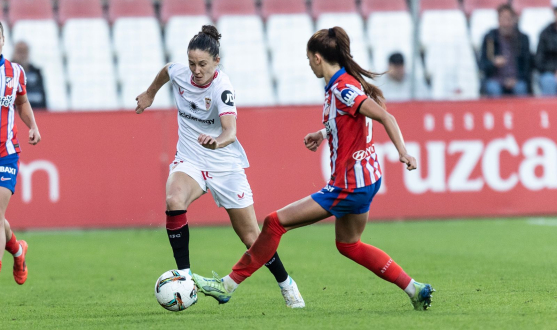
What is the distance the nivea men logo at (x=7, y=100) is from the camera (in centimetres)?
658

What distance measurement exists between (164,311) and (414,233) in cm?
587

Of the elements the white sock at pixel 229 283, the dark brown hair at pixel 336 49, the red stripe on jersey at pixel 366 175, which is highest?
the dark brown hair at pixel 336 49

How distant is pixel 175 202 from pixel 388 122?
164cm

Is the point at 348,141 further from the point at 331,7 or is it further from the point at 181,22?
the point at 331,7

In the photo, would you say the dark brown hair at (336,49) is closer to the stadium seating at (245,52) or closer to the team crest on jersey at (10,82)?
the team crest on jersey at (10,82)

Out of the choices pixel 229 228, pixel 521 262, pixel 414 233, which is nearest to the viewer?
pixel 521 262

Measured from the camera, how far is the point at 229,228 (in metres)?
12.7

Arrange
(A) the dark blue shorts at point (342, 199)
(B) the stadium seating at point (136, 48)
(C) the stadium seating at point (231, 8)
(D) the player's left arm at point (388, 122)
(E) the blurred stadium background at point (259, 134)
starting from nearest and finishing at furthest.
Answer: (D) the player's left arm at point (388, 122), (A) the dark blue shorts at point (342, 199), (E) the blurred stadium background at point (259, 134), (B) the stadium seating at point (136, 48), (C) the stadium seating at point (231, 8)

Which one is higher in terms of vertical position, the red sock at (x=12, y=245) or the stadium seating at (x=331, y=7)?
the stadium seating at (x=331, y=7)

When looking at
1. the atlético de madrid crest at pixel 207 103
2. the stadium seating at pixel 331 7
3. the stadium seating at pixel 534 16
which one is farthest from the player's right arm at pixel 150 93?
the stadium seating at pixel 534 16

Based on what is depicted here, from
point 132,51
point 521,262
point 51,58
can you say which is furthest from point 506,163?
point 51,58

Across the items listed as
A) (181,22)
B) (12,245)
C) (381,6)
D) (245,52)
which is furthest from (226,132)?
(381,6)

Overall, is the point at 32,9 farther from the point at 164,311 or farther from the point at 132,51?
the point at 164,311

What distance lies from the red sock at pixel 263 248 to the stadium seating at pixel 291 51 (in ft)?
26.8
